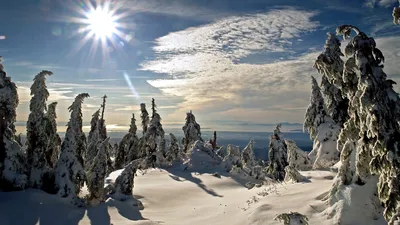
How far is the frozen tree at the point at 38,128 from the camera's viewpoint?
19.6 m

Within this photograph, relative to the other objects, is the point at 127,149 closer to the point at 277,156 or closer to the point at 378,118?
the point at 277,156

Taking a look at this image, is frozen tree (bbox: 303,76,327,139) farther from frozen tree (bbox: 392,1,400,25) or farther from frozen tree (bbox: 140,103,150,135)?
frozen tree (bbox: 140,103,150,135)

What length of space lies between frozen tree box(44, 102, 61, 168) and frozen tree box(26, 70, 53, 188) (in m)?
0.30

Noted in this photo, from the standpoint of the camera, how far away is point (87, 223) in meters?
15.6

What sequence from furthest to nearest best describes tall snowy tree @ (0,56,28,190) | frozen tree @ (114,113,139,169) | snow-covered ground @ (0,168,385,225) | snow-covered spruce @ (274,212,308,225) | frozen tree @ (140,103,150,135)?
1. frozen tree @ (140,103,150,135)
2. frozen tree @ (114,113,139,169)
3. tall snowy tree @ (0,56,28,190)
4. snow-covered ground @ (0,168,385,225)
5. snow-covered spruce @ (274,212,308,225)

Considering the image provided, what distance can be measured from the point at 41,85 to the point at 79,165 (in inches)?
229

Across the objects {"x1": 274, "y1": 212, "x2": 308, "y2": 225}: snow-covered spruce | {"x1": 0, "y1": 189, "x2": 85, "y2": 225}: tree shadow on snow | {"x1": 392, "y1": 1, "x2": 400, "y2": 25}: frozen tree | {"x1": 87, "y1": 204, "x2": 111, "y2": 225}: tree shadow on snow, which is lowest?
{"x1": 87, "y1": 204, "x2": 111, "y2": 225}: tree shadow on snow

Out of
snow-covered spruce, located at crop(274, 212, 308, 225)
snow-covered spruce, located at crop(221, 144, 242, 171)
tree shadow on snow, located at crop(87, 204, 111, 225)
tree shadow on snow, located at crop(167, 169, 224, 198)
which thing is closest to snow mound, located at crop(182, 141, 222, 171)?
snow-covered spruce, located at crop(221, 144, 242, 171)

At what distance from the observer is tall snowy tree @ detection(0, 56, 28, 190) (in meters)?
17.6

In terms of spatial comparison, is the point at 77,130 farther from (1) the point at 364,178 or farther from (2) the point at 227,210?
(1) the point at 364,178

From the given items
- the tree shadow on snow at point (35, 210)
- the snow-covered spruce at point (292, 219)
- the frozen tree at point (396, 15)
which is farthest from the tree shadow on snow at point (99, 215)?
the frozen tree at point (396, 15)

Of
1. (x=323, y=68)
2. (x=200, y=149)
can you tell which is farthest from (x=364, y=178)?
(x=200, y=149)

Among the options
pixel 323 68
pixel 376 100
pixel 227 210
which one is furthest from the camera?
pixel 227 210

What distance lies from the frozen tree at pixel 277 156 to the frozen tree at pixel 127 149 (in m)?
19.5
